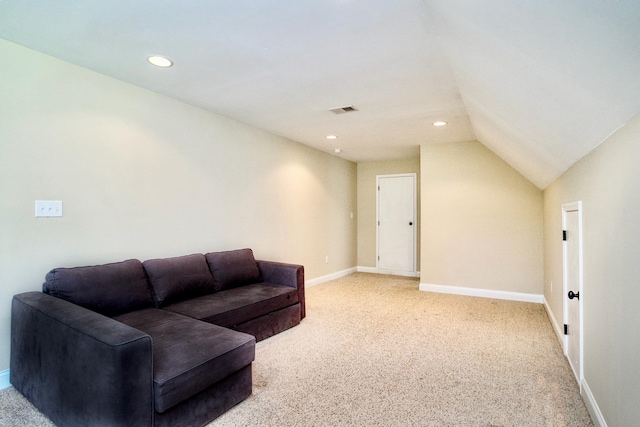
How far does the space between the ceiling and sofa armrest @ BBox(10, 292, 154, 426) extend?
1785mm

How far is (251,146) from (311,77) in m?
1.75

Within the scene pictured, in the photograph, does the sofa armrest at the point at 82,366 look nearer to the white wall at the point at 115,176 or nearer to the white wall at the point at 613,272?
the white wall at the point at 115,176

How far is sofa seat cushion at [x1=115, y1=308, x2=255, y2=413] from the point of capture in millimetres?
1714

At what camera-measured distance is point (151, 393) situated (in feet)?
5.40

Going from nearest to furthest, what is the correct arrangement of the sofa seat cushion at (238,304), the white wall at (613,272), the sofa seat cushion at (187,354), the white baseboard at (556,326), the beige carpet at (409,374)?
the white wall at (613,272)
the sofa seat cushion at (187,354)
the beige carpet at (409,374)
the sofa seat cushion at (238,304)
the white baseboard at (556,326)

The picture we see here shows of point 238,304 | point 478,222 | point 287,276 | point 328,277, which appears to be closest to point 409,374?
point 238,304

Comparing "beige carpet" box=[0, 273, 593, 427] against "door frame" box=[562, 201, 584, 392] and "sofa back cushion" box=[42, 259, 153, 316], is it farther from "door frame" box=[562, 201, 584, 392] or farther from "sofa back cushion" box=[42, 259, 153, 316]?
"sofa back cushion" box=[42, 259, 153, 316]

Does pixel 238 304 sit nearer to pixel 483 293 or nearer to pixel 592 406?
pixel 592 406

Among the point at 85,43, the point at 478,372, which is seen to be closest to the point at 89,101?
the point at 85,43

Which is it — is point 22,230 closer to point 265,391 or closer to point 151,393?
point 151,393

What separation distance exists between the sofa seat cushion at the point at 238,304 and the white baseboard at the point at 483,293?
8.60 feet

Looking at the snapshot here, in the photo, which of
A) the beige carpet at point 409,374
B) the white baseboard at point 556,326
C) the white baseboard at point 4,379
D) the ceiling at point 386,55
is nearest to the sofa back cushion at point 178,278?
the beige carpet at point 409,374

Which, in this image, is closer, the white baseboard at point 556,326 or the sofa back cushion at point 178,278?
→ the sofa back cushion at point 178,278

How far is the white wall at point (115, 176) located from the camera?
7.68ft
